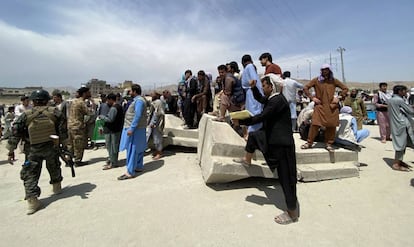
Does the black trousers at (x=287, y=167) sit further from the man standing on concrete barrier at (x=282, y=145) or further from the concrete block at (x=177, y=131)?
the concrete block at (x=177, y=131)

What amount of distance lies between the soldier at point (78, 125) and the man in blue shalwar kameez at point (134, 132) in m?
1.94

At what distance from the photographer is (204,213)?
11.2 ft

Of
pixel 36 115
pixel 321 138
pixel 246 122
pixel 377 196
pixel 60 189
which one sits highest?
pixel 36 115

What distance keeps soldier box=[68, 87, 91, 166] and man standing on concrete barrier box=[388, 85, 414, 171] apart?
7499 mm

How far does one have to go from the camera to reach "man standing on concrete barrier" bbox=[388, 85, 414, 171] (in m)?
4.89

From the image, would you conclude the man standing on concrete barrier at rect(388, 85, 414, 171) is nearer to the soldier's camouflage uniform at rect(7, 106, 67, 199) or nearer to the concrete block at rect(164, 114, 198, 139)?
the concrete block at rect(164, 114, 198, 139)

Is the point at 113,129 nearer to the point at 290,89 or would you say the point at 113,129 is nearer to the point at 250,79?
the point at 250,79

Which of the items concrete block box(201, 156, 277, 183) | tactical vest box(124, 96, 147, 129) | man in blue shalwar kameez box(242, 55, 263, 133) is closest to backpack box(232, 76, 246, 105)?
man in blue shalwar kameez box(242, 55, 263, 133)

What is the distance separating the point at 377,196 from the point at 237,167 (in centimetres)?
235

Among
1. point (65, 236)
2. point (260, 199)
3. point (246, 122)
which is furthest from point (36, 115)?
point (260, 199)

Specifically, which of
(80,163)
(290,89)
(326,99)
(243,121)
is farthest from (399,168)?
(80,163)

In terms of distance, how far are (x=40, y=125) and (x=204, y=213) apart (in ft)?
9.84

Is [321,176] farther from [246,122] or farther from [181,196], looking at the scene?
[181,196]

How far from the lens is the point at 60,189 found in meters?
4.34
